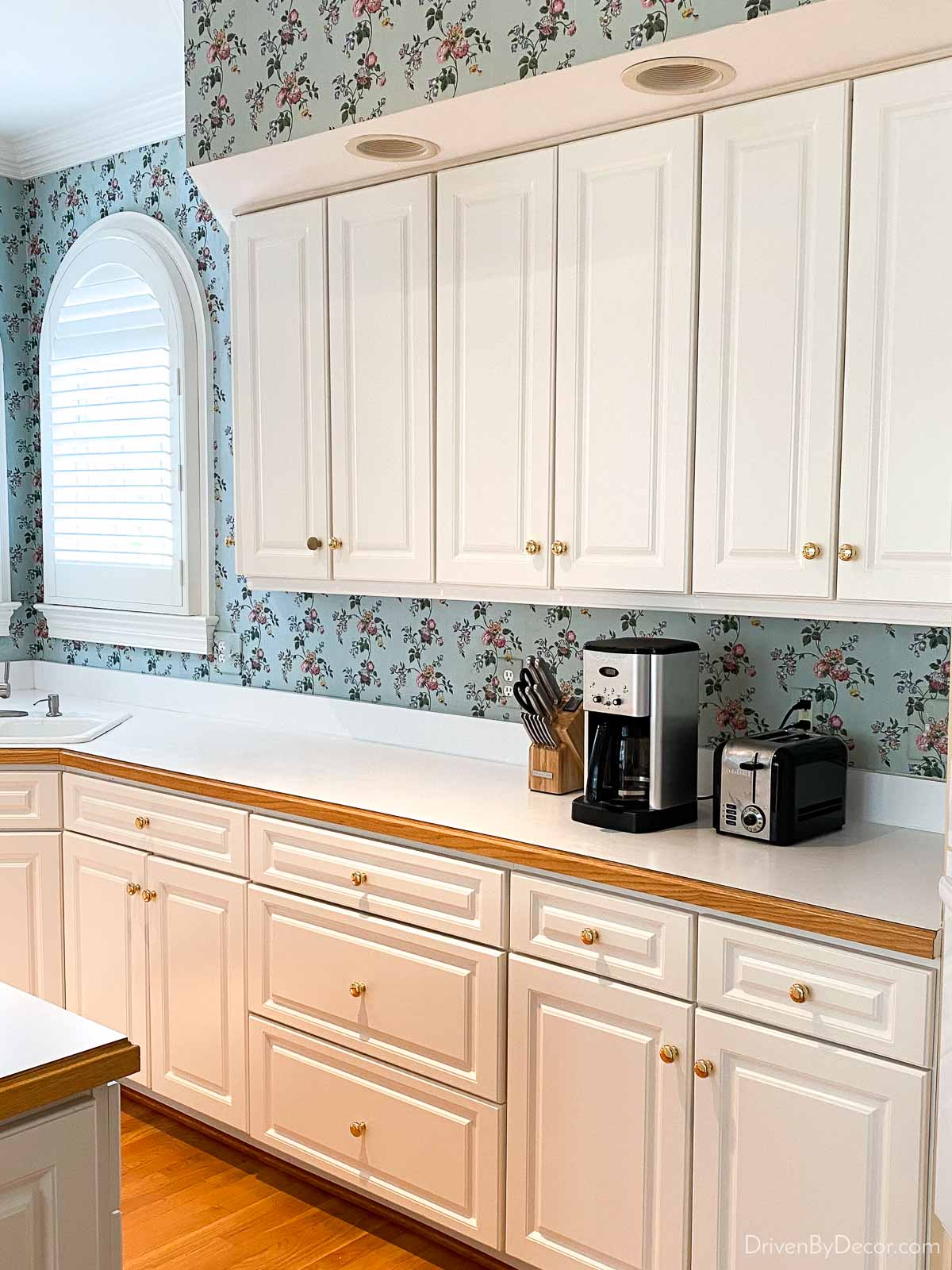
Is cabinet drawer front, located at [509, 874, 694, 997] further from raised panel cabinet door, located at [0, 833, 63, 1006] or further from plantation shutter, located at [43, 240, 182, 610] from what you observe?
plantation shutter, located at [43, 240, 182, 610]

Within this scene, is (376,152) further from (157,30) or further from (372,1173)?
(372,1173)

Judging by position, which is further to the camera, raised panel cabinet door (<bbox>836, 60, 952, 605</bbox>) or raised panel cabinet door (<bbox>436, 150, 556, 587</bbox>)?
raised panel cabinet door (<bbox>436, 150, 556, 587</bbox>)

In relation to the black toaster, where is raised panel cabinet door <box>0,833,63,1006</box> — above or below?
below

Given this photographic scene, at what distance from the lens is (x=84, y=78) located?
12.2ft

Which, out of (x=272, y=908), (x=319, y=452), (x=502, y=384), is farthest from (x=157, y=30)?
(x=272, y=908)

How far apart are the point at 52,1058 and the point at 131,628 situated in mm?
2858

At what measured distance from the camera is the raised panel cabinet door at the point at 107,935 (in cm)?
319

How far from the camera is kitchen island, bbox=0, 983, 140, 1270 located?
1374 mm

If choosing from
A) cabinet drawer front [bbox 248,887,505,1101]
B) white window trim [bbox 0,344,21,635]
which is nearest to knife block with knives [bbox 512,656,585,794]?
cabinet drawer front [bbox 248,887,505,1101]

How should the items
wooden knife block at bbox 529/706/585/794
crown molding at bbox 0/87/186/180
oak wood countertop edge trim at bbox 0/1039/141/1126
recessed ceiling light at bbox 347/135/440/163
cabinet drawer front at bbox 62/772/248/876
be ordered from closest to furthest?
oak wood countertop edge trim at bbox 0/1039/141/1126, recessed ceiling light at bbox 347/135/440/163, wooden knife block at bbox 529/706/585/794, cabinet drawer front at bbox 62/772/248/876, crown molding at bbox 0/87/186/180

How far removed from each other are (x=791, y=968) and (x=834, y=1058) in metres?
0.15

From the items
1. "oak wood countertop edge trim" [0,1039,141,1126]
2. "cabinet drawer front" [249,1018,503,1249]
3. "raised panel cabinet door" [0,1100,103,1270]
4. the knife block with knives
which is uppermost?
the knife block with knives

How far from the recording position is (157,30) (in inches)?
131

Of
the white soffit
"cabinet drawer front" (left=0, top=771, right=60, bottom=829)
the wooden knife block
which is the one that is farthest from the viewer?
"cabinet drawer front" (left=0, top=771, right=60, bottom=829)
